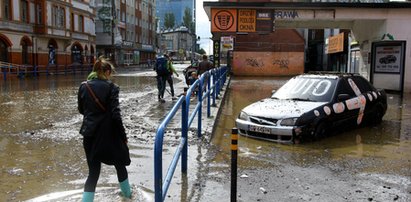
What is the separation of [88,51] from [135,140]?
1685 inches

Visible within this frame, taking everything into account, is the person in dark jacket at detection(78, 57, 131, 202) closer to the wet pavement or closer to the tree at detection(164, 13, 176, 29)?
the wet pavement

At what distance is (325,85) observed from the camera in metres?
9.43

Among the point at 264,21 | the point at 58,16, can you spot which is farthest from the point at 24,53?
the point at 264,21

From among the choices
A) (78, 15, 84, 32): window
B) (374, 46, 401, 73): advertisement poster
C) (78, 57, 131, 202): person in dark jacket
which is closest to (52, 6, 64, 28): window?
(78, 15, 84, 32): window

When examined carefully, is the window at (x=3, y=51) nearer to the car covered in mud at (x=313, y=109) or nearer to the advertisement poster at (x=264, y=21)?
the advertisement poster at (x=264, y=21)

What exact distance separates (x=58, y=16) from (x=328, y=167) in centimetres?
3863

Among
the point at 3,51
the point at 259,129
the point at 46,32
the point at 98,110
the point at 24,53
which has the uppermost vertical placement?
the point at 46,32

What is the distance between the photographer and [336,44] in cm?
3086

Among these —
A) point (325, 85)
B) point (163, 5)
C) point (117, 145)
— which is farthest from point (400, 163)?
point (163, 5)

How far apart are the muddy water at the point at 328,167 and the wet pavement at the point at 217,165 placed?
0.04 ft

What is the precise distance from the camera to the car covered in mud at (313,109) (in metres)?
8.20

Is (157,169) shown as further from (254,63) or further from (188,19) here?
(188,19)

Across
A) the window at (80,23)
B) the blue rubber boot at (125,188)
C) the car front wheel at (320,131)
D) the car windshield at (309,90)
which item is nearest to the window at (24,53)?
the window at (80,23)

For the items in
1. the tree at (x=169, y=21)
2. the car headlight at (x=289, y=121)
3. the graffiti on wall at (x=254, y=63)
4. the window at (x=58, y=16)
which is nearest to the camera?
the car headlight at (x=289, y=121)
